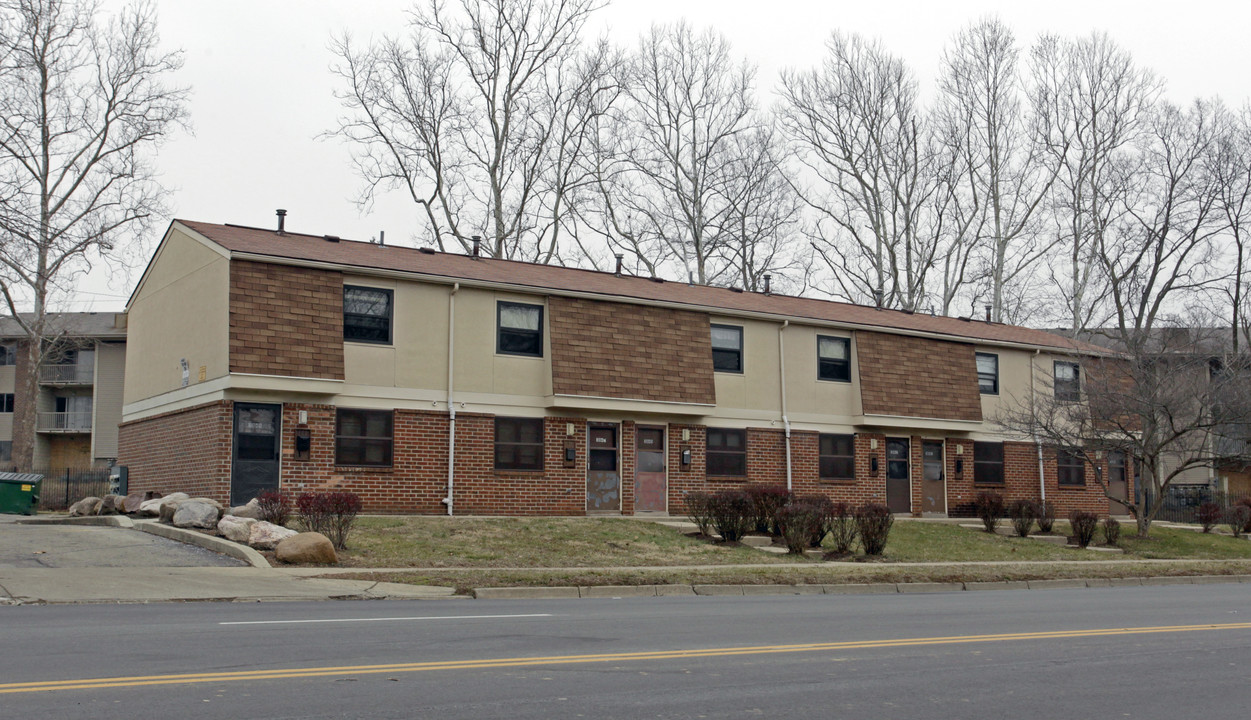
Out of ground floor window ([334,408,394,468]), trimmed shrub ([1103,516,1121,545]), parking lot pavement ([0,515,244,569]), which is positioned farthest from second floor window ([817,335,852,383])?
parking lot pavement ([0,515,244,569])

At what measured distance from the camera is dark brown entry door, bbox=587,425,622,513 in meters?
26.5

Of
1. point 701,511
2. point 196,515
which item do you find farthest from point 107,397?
point 701,511

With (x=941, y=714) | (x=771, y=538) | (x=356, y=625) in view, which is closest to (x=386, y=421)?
(x=771, y=538)

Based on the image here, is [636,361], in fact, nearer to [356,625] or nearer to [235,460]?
[235,460]

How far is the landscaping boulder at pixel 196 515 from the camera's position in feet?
63.8

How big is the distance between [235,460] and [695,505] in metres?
9.19

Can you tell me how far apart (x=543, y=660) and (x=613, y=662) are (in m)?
0.54

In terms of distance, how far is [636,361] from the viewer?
26906 mm

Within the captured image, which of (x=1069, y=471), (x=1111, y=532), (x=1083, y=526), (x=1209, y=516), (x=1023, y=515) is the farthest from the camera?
(x=1069, y=471)

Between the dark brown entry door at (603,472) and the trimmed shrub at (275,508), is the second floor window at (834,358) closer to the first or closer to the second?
the dark brown entry door at (603,472)

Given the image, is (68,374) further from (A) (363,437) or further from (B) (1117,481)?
(B) (1117,481)

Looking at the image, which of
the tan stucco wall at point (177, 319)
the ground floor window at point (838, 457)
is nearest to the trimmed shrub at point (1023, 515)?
the ground floor window at point (838, 457)

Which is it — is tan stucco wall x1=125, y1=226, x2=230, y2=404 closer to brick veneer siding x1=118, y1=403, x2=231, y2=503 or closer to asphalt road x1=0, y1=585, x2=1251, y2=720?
brick veneer siding x1=118, y1=403, x2=231, y2=503

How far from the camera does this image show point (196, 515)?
19.5m
